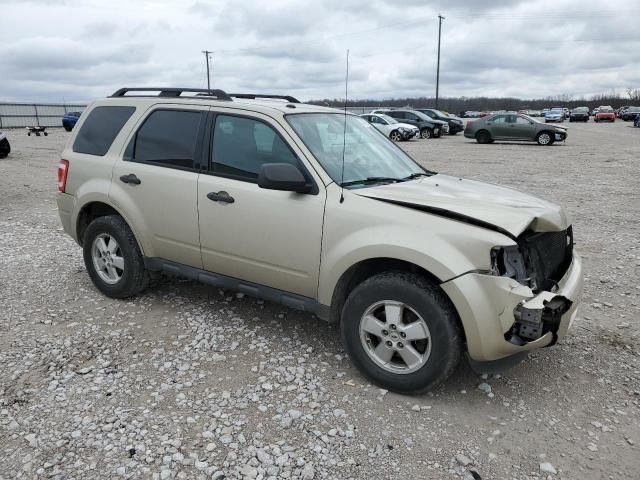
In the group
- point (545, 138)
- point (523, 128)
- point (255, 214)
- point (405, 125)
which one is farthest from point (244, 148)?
point (405, 125)

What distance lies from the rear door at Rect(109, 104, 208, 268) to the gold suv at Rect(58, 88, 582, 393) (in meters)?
0.01

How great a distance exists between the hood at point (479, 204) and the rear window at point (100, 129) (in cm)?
258

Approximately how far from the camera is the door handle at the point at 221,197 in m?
4.01

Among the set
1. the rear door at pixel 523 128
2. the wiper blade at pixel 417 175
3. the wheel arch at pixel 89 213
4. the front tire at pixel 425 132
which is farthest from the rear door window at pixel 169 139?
the front tire at pixel 425 132

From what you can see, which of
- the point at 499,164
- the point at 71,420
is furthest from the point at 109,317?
the point at 499,164

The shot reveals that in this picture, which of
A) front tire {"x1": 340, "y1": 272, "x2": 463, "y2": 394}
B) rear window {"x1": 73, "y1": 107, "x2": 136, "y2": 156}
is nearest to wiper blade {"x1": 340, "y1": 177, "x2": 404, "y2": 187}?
front tire {"x1": 340, "y1": 272, "x2": 463, "y2": 394}

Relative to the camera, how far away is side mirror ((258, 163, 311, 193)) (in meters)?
3.50

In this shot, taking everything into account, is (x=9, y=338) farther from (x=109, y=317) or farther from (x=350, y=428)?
(x=350, y=428)

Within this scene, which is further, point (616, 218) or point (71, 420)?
point (616, 218)

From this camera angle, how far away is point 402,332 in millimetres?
3340

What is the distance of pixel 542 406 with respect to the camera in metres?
3.38

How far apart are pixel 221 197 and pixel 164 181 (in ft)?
2.21

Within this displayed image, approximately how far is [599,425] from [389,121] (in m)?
26.4

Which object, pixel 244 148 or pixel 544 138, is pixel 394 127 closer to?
pixel 544 138
